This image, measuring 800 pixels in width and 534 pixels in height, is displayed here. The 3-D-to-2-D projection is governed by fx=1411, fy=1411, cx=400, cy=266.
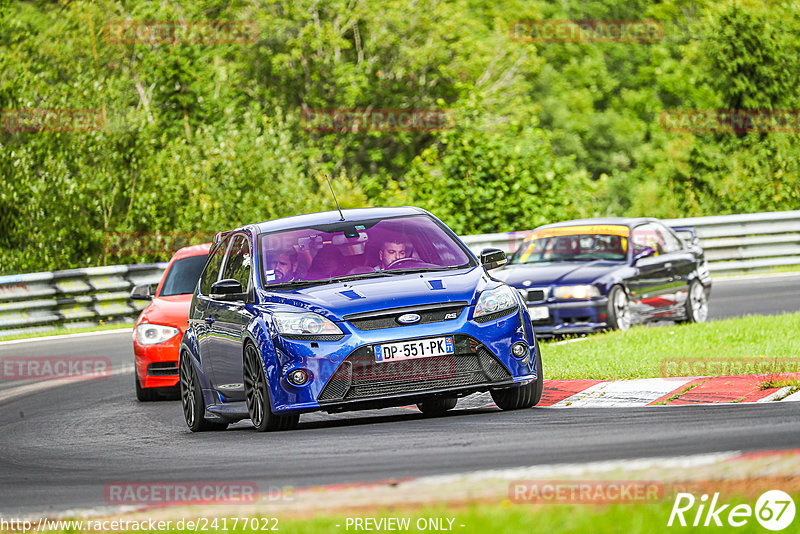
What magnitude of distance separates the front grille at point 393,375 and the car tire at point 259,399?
1.75 ft

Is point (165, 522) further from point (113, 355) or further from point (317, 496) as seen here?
point (113, 355)

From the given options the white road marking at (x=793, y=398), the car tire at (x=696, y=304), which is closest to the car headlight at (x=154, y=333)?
the white road marking at (x=793, y=398)

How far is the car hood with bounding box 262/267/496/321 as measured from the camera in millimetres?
9391

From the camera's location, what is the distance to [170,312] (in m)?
14.5

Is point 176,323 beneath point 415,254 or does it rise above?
beneath

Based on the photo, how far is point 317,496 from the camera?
663cm

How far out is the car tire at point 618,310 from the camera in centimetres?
1677

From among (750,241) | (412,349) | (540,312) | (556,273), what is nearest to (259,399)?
(412,349)

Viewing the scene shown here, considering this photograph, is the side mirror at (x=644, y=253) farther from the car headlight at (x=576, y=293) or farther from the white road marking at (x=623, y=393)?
the white road marking at (x=623, y=393)

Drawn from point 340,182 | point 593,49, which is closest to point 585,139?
point 593,49

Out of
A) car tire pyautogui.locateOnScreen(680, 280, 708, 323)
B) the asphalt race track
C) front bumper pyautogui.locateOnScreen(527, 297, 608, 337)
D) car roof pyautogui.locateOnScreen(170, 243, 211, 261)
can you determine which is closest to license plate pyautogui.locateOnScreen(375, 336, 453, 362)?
the asphalt race track

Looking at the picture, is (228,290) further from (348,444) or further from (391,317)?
(348,444)

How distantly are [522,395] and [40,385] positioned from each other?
810 centimetres

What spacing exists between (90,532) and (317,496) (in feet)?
3.45
